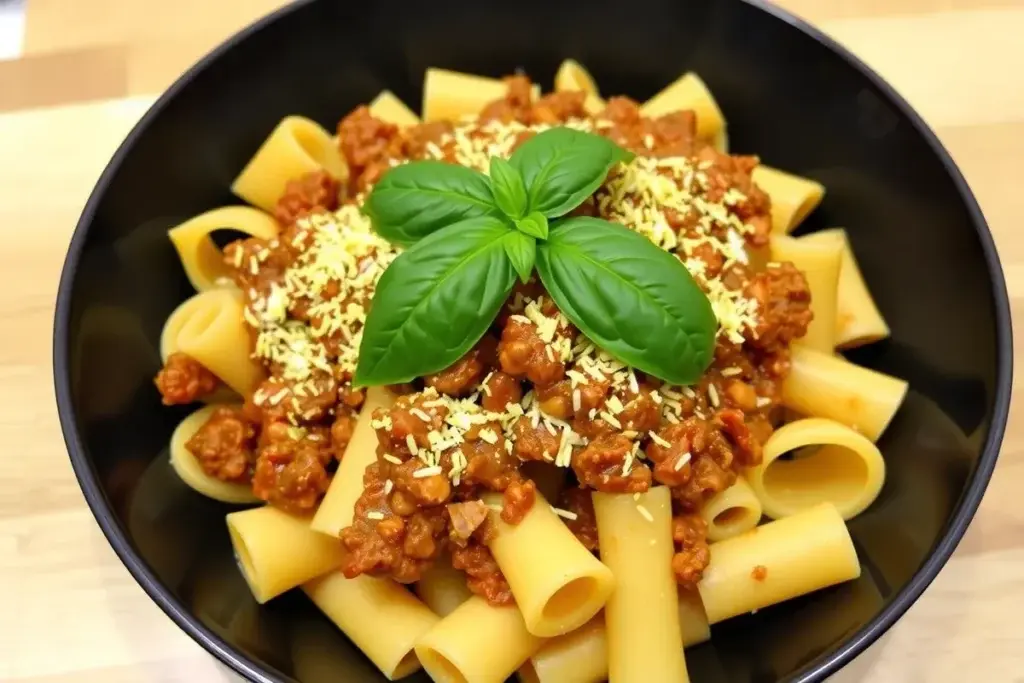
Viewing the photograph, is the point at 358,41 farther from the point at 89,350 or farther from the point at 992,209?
the point at 992,209

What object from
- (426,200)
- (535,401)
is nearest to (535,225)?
(426,200)

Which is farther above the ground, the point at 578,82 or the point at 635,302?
the point at 578,82

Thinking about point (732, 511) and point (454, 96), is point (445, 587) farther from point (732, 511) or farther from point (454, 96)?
point (454, 96)

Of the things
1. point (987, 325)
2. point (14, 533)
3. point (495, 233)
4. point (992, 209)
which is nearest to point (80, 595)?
point (14, 533)

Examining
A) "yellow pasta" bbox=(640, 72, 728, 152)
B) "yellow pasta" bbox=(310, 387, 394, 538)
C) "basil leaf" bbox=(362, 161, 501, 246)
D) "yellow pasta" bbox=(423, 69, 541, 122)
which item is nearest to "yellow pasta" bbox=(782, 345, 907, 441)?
"yellow pasta" bbox=(640, 72, 728, 152)

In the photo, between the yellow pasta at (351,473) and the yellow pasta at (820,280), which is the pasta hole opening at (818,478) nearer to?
the yellow pasta at (820,280)

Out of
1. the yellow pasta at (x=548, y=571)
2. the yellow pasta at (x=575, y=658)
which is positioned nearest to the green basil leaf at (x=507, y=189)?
the yellow pasta at (x=548, y=571)
